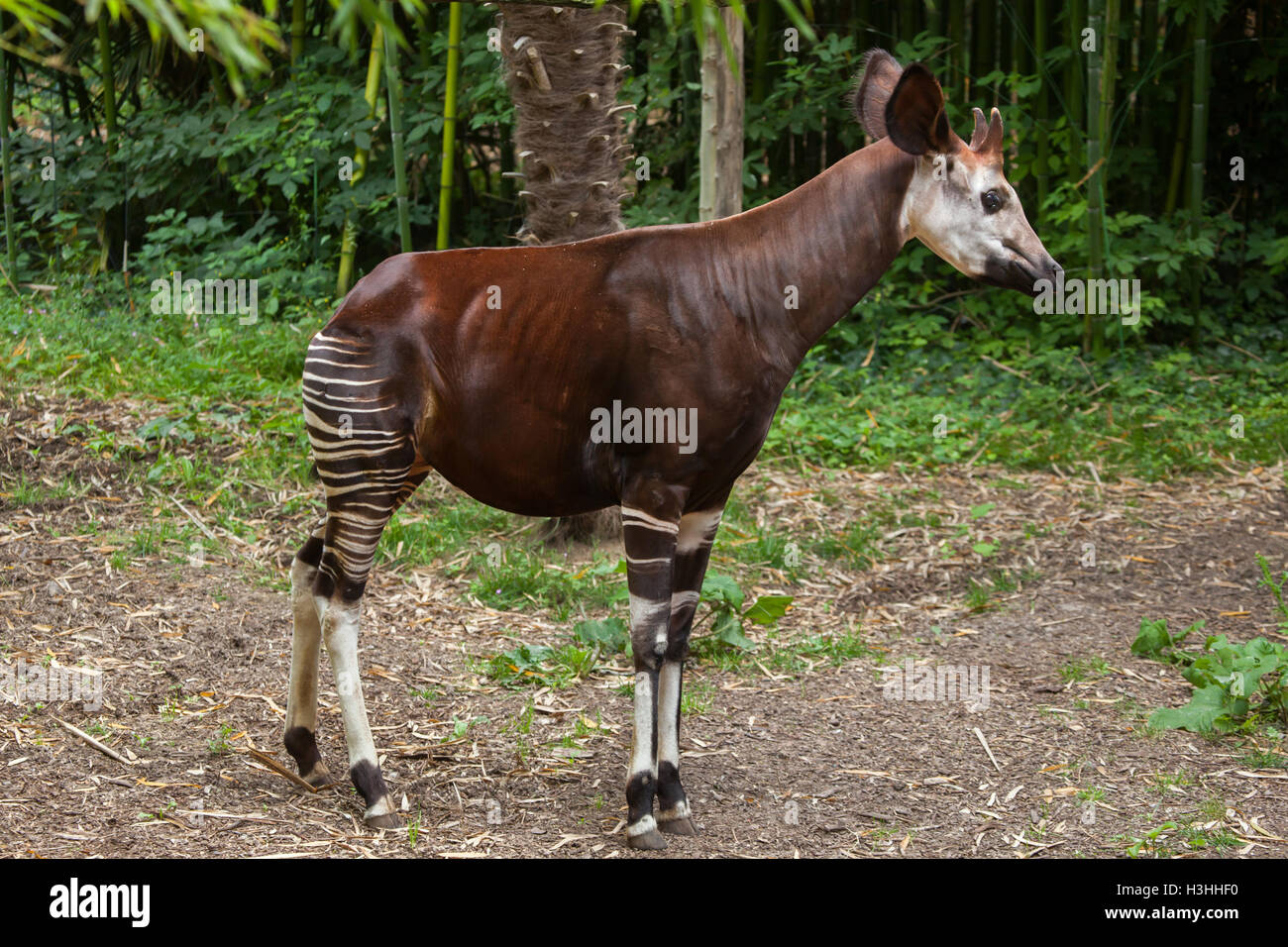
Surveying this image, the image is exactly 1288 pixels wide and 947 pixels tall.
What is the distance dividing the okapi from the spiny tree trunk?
170cm

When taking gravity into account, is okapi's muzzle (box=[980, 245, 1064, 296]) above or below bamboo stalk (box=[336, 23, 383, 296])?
below

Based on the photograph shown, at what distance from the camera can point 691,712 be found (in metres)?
4.12

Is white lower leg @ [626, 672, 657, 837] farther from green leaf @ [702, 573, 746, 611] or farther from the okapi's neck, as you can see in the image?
green leaf @ [702, 573, 746, 611]

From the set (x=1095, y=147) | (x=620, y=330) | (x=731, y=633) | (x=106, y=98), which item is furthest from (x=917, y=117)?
(x=106, y=98)

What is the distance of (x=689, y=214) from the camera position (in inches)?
305

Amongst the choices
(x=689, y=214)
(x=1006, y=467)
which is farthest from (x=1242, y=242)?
(x=689, y=214)

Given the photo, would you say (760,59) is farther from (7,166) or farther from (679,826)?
Result: (679,826)

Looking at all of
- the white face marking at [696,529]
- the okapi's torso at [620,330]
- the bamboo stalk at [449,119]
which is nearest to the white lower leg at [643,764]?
the white face marking at [696,529]

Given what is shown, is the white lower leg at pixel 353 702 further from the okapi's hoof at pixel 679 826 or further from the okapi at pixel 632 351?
the okapi's hoof at pixel 679 826

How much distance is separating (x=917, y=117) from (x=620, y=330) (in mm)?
899

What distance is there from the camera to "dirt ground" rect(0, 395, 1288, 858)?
3240 millimetres

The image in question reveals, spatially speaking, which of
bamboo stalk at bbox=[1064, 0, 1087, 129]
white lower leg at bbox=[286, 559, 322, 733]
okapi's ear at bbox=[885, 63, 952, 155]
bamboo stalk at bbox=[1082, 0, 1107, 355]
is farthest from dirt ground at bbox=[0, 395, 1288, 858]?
bamboo stalk at bbox=[1064, 0, 1087, 129]

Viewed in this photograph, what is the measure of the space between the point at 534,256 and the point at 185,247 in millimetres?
5938

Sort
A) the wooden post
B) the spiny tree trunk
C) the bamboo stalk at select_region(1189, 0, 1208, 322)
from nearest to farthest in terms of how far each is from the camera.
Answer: the spiny tree trunk < the wooden post < the bamboo stalk at select_region(1189, 0, 1208, 322)
